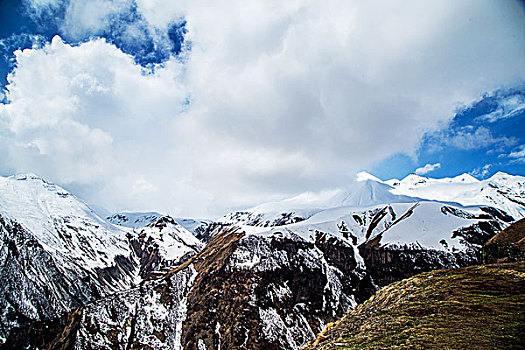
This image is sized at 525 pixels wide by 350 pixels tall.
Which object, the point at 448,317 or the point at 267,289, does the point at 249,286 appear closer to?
A: the point at 267,289

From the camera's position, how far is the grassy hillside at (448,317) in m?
12.1

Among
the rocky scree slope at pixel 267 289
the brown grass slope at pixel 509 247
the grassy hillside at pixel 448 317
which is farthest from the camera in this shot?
the rocky scree slope at pixel 267 289

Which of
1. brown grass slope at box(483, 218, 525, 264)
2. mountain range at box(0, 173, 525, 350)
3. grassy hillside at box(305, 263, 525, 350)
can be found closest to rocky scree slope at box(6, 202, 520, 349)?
mountain range at box(0, 173, 525, 350)

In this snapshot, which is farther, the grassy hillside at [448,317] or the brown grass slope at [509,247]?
the brown grass slope at [509,247]

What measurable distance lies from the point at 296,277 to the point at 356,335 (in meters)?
111

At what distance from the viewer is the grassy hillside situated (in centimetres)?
1214

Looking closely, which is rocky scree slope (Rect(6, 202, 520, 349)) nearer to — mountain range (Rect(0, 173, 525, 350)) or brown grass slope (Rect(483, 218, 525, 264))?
mountain range (Rect(0, 173, 525, 350))

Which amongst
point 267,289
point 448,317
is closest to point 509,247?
point 448,317

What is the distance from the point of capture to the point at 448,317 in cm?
1536

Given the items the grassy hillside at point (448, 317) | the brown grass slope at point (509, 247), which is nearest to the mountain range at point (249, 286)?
the brown grass slope at point (509, 247)

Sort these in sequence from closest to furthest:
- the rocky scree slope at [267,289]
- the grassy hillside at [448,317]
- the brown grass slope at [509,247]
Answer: the grassy hillside at [448,317], the brown grass slope at [509,247], the rocky scree slope at [267,289]

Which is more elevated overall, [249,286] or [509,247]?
[249,286]

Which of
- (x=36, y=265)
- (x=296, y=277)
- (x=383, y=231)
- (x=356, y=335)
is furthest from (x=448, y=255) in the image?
(x=36, y=265)

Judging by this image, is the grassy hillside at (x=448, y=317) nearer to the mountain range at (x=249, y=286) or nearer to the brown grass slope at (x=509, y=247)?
the brown grass slope at (x=509, y=247)
